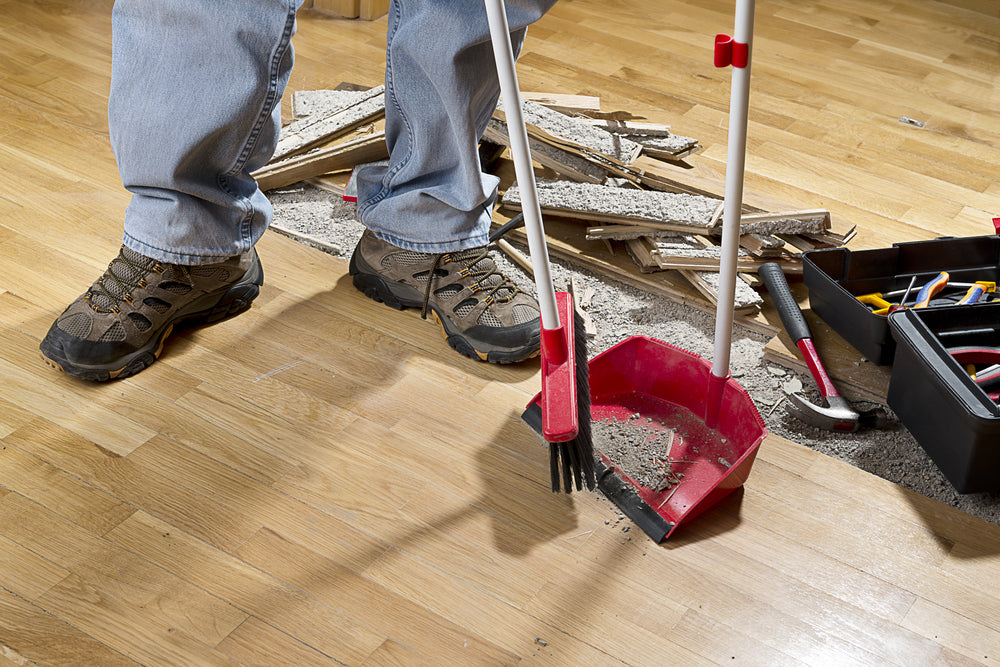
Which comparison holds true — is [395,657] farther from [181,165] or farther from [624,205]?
[624,205]

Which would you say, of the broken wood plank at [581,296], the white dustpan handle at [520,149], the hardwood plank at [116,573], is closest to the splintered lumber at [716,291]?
the broken wood plank at [581,296]

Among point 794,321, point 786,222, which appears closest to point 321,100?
point 786,222

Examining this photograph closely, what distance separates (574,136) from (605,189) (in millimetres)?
166

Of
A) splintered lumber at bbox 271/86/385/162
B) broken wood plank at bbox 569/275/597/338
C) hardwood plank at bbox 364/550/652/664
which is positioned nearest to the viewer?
hardwood plank at bbox 364/550/652/664

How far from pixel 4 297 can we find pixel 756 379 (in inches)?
46.8

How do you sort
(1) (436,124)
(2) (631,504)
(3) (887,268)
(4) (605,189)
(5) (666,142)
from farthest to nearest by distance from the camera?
1. (5) (666,142)
2. (4) (605,189)
3. (3) (887,268)
4. (1) (436,124)
5. (2) (631,504)

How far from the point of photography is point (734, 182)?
981mm

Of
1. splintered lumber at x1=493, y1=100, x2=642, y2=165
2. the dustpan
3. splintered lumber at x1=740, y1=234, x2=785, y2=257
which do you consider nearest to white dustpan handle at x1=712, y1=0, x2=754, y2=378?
the dustpan

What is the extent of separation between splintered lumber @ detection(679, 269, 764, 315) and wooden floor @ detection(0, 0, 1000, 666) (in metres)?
0.29

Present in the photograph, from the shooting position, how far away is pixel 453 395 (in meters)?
1.31

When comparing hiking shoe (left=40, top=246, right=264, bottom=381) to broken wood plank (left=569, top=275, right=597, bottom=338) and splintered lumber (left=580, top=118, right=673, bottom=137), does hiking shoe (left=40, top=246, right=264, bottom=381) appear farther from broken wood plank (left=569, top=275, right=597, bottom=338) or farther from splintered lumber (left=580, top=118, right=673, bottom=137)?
splintered lumber (left=580, top=118, right=673, bottom=137)

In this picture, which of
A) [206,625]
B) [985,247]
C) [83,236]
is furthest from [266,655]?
[985,247]

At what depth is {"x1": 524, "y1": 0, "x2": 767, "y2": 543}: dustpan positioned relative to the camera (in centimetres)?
98

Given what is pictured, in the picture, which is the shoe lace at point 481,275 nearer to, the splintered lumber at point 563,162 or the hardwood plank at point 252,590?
the splintered lumber at point 563,162
